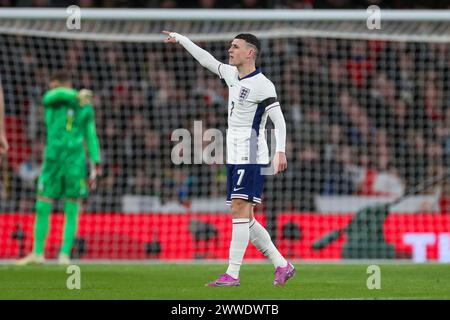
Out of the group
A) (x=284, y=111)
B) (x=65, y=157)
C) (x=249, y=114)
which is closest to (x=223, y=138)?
(x=284, y=111)

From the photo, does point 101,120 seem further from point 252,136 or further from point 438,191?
point 252,136

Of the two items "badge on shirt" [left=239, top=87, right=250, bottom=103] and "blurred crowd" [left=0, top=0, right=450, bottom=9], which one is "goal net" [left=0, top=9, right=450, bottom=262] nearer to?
"blurred crowd" [left=0, top=0, right=450, bottom=9]

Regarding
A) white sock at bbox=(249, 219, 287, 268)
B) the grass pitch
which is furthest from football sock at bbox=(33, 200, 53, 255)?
white sock at bbox=(249, 219, 287, 268)

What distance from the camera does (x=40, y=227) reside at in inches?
500

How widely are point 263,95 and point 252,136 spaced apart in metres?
0.36

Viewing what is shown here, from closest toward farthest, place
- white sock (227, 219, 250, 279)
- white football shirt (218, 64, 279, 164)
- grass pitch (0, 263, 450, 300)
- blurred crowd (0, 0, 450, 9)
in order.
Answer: grass pitch (0, 263, 450, 300) → white sock (227, 219, 250, 279) → white football shirt (218, 64, 279, 164) → blurred crowd (0, 0, 450, 9)

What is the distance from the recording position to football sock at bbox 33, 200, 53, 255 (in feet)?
41.5

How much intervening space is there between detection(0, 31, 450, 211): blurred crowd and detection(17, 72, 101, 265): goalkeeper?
3243 mm

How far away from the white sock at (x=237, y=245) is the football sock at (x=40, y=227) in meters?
4.16

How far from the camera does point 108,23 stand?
51.8 ft

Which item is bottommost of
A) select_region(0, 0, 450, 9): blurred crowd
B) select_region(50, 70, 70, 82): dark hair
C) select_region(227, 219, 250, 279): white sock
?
select_region(227, 219, 250, 279): white sock

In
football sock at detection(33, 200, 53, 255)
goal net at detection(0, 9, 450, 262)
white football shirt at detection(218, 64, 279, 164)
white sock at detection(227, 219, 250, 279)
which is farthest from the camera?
goal net at detection(0, 9, 450, 262)

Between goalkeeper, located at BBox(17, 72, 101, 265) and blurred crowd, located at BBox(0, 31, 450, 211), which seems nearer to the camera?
goalkeeper, located at BBox(17, 72, 101, 265)

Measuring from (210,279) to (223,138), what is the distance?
656 centimetres
